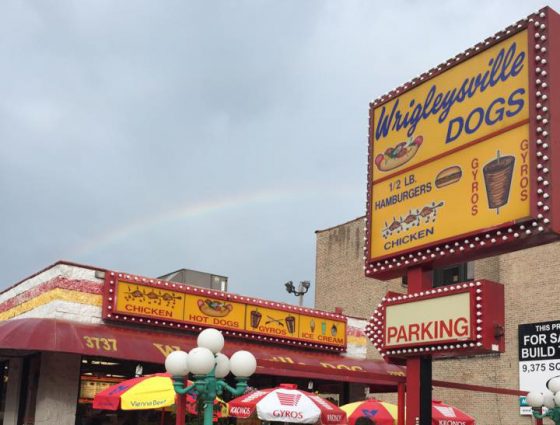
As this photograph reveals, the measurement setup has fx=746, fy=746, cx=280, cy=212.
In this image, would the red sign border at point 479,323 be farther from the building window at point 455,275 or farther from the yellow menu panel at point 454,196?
the building window at point 455,275

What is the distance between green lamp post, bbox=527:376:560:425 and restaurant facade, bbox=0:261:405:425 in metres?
3.03

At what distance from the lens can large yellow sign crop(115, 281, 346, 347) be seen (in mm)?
18578

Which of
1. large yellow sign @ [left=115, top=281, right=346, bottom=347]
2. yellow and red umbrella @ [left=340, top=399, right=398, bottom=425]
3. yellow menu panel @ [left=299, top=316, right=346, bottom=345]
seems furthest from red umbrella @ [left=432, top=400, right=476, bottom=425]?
large yellow sign @ [left=115, top=281, right=346, bottom=347]

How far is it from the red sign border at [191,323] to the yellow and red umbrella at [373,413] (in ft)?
15.0

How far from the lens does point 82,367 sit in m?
18.7

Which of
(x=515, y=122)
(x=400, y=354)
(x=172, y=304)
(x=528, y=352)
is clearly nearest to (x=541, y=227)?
(x=515, y=122)

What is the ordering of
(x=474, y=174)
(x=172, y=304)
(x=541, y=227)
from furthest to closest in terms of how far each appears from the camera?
(x=172, y=304) < (x=474, y=174) < (x=541, y=227)

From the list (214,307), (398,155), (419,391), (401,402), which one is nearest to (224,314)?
(214,307)

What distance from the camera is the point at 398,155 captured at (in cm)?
Answer: 1464

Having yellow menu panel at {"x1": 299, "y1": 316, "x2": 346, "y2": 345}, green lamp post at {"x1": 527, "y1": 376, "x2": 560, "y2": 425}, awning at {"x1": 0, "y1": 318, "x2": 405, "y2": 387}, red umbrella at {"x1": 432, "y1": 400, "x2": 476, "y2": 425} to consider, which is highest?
yellow menu panel at {"x1": 299, "y1": 316, "x2": 346, "y2": 345}

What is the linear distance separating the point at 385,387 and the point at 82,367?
9556 mm

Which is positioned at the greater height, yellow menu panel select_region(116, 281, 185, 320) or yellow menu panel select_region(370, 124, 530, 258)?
yellow menu panel select_region(370, 124, 530, 258)

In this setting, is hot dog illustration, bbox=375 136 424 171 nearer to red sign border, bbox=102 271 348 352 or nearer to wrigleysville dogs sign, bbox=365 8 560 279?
wrigleysville dogs sign, bbox=365 8 560 279

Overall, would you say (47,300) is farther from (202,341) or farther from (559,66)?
(559,66)
